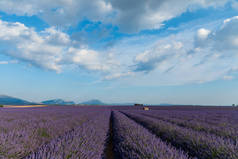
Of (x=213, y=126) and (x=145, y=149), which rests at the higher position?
Result: (x=145, y=149)

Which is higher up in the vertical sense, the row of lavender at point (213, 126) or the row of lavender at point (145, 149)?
the row of lavender at point (145, 149)

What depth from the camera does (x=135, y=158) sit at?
1958mm

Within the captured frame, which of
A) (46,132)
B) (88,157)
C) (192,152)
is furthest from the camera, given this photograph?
(46,132)

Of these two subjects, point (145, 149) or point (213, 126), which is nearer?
point (145, 149)

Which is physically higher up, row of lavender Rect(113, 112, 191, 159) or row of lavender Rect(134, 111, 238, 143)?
row of lavender Rect(113, 112, 191, 159)

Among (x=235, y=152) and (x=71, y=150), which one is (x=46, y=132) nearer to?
(x=71, y=150)

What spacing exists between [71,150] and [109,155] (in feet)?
5.65

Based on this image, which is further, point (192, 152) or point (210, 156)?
point (192, 152)

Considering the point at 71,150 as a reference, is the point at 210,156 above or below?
below

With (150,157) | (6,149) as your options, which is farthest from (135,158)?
(6,149)

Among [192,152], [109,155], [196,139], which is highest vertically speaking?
[196,139]

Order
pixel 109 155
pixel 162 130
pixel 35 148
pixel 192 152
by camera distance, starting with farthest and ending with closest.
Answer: pixel 162 130
pixel 109 155
pixel 192 152
pixel 35 148

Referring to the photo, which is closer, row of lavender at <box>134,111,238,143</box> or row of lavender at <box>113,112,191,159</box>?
row of lavender at <box>113,112,191,159</box>

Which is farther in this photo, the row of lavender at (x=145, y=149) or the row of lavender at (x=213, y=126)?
the row of lavender at (x=213, y=126)
